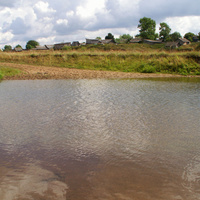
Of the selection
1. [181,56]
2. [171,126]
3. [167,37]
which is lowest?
[171,126]

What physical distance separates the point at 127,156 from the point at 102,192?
1.44 m

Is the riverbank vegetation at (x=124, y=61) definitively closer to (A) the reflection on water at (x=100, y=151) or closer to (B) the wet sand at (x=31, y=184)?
(A) the reflection on water at (x=100, y=151)

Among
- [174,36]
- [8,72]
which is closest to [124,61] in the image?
[8,72]

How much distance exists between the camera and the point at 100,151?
522 cm

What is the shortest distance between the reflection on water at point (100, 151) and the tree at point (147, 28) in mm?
83039

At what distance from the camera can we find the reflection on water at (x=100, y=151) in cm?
379

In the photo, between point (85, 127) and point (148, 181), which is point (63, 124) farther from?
point (148, 181)

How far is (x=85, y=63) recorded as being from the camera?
2848 cm

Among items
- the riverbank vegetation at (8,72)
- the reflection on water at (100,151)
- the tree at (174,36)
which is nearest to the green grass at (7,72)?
the riverbank vegetation at (8,72)

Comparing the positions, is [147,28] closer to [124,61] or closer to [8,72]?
[124,61]

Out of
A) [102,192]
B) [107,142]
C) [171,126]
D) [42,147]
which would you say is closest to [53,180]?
[102,192]

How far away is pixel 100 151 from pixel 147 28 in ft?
296

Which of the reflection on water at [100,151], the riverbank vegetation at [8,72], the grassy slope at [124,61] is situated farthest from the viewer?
the grassy slope at [124,61]

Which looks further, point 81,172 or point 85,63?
point 85,63
